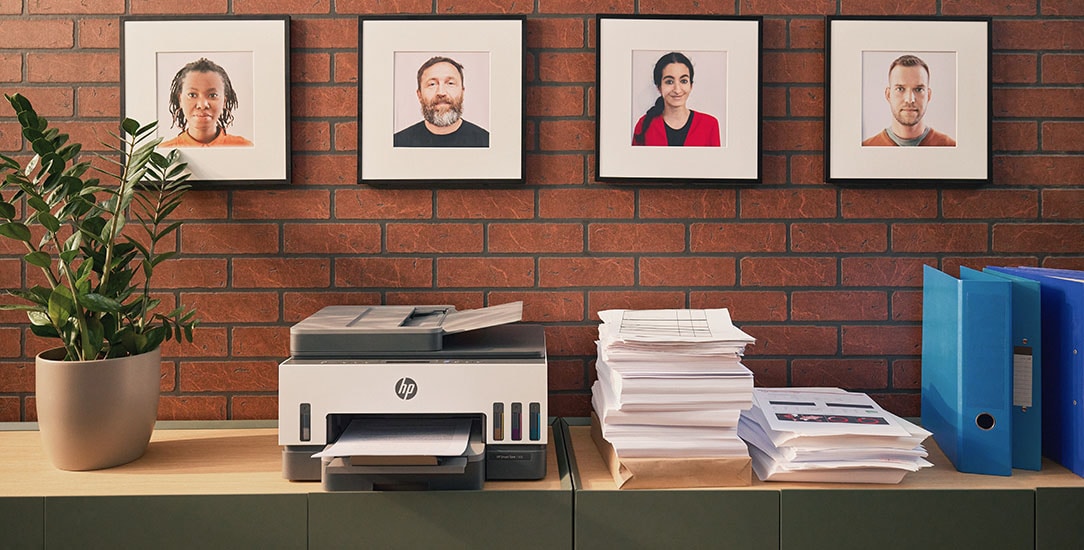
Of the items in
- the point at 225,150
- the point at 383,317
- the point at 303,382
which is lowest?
the point at 303,382

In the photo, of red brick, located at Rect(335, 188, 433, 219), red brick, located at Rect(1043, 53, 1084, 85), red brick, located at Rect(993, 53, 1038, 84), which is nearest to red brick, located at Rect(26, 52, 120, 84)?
red brick, located at Rect(335, 188, 433, 219)

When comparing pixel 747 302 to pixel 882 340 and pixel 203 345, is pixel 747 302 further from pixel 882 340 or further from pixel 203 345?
pixel 203 345

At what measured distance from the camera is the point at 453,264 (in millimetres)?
1849

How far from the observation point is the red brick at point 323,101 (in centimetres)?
182

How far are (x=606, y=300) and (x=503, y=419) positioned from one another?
51cm

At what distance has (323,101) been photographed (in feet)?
5.99

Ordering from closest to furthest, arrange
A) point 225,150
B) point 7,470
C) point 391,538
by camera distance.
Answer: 1. point 391,538
2. point 7,470
3. point 225,150

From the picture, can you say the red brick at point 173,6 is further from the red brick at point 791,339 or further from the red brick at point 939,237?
the red brick at point 939,237

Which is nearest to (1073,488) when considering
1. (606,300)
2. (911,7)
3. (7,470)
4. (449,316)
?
(606,300)

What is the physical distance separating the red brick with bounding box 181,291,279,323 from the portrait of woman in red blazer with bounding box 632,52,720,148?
0.96m

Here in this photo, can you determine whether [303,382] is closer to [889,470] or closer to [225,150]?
[225,150]

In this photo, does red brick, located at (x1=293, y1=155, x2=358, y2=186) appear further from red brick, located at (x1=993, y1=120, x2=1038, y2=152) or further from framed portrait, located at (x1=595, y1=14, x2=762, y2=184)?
red brick, located at (x1=993, y1=120, x2=1038, y2=152)

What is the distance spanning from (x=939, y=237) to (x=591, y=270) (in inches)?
33.2

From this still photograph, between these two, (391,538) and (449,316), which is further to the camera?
(449,316)
